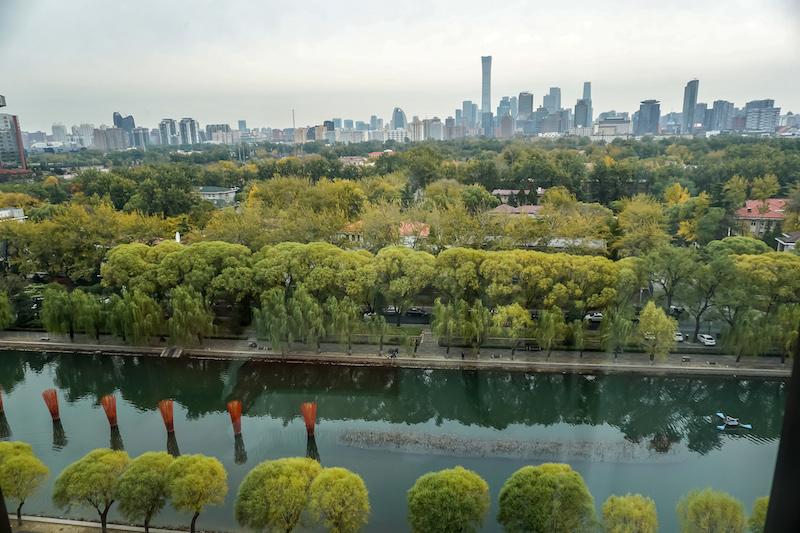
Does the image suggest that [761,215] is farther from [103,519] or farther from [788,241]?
[103,519]

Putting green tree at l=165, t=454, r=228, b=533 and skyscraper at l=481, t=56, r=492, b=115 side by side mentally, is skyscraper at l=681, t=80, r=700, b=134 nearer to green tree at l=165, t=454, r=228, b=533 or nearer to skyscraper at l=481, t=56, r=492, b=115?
skyscraper at l=481, t=56, r=492, b=115

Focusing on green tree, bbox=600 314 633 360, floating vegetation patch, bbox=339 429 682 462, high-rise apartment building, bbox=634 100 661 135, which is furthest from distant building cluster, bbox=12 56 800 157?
floating vegetation patch, bbox=339 429 682 462

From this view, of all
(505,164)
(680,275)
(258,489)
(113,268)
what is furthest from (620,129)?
(113,268)

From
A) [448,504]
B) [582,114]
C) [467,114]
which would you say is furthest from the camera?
[467,114]

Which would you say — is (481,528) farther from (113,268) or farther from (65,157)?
(65,157)

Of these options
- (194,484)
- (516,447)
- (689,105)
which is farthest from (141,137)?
(689,105)

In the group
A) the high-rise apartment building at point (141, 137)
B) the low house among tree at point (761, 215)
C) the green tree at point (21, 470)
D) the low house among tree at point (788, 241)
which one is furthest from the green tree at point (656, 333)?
the high-rise apartment building at point (141, 137)
